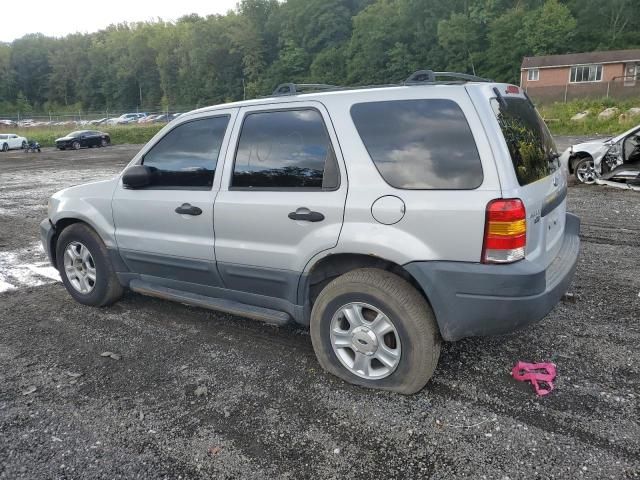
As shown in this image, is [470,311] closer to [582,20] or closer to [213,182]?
[213,182]

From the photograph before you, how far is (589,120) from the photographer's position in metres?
26.7

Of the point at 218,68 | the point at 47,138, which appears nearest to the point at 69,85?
the point at 218,68

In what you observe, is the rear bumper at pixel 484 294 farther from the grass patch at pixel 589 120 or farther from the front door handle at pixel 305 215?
the grass patch at pixel 589 120

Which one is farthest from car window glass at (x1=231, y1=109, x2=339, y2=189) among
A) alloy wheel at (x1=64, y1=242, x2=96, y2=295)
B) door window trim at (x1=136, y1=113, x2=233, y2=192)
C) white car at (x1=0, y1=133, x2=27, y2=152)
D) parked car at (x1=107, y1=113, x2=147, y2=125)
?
parked car at (x1=107, y1=113, x2=147, y2=125)

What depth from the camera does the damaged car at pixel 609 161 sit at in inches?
384

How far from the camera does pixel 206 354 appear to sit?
3764 mm

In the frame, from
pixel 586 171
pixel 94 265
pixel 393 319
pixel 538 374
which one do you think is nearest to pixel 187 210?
pixel 94 265

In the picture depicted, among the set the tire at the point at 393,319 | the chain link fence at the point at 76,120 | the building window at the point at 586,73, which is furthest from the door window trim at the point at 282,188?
the building window at the point at 586,73

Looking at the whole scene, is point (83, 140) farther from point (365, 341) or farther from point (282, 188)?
point (365, 341)

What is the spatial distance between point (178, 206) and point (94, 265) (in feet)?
4.36

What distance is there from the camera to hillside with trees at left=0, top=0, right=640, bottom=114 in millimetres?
60344

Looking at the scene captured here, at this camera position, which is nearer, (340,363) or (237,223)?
(340,363)

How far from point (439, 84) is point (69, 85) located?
417 feet

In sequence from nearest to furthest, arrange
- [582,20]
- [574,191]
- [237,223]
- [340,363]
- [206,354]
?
[340,363] → [237,223] → [206,354] → [574,191] → [582,20]
